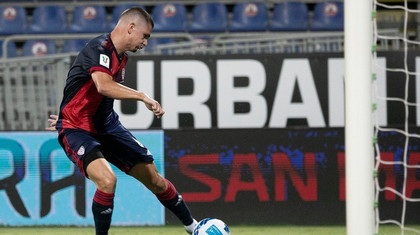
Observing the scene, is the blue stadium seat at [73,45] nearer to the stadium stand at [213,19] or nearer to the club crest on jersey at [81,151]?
the stadium stand at [213,19]

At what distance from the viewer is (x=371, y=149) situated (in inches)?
178

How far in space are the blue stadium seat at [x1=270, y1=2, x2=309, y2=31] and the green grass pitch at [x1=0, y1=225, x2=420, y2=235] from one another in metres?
5.21

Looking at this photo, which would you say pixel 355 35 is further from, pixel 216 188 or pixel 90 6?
pixel 90 6

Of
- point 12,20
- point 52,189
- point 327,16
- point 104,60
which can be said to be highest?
point 12,20

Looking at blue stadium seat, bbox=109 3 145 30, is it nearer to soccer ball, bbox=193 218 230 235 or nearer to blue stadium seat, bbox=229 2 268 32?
blue stadium seat, bbox=229 2 268 32

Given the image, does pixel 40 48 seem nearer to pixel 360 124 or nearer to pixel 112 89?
pixel 112 89

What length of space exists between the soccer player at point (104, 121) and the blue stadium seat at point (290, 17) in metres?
6.62

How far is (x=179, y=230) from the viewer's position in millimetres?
6770

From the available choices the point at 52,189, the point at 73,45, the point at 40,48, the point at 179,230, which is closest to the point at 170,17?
the point at 73,45

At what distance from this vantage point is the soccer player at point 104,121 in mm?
4926

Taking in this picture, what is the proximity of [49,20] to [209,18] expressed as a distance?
2218mm

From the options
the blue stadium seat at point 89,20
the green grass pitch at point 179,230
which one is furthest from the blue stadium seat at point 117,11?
the green grass pitch at point 179,230

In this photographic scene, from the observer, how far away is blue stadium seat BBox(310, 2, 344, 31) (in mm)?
11711

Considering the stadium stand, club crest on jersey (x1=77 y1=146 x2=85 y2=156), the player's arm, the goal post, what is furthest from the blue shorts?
the stadium stand
